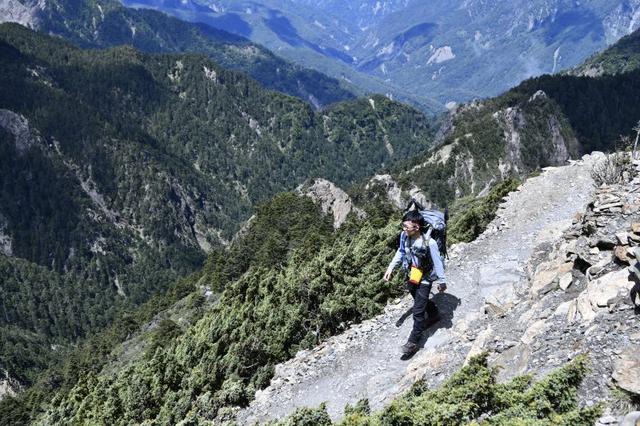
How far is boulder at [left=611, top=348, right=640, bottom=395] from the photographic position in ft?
33.2

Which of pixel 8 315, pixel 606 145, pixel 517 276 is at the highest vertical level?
pixel 8 315

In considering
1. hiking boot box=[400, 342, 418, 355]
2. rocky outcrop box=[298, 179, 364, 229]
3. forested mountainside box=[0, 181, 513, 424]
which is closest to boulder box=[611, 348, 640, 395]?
hiking boot box=[400, 342, 418, 355]

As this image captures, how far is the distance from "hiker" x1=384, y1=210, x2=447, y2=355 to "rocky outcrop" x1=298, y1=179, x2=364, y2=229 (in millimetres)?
97251

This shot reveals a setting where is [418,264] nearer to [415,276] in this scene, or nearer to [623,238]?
[415,276]

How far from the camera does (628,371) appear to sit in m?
10.5

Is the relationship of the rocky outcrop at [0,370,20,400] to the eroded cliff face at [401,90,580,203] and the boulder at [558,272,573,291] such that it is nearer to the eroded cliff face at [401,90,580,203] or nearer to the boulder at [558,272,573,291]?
the eroded cliff face at [401,90,580,203]

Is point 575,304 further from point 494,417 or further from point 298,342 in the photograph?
point 298,342

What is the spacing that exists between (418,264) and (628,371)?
755cm

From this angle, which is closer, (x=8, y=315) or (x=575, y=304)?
Answer: (x=575, y=304)

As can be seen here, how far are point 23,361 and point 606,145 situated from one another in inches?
7771

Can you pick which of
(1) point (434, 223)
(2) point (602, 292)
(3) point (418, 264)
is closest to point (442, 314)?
(3) point (418, 264)

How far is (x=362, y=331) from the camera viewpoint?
832 inches

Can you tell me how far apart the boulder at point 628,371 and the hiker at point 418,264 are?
649 cm

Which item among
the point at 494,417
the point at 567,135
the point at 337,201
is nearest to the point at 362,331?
the point at 494,417
